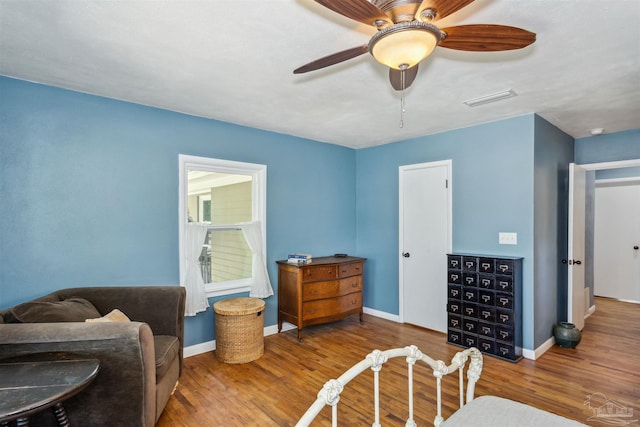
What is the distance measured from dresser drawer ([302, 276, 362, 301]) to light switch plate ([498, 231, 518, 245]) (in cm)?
177

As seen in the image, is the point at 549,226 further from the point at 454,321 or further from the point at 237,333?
the point at 237,333

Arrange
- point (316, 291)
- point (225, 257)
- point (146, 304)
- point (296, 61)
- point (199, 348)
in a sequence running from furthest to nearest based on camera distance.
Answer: point (316, 291) < point (225, 257) < point (199, 348) < point (146, 304) < point (296, 61)

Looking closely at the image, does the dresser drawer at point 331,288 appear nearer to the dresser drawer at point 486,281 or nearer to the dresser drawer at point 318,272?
the dresser drawer at point 318,272

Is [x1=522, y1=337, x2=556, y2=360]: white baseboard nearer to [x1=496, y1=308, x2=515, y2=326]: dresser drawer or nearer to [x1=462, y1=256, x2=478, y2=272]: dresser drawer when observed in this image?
[x1=496, y1=308, x2=515, y2=326]: dresser drawer

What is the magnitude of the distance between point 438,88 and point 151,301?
9.60 feet

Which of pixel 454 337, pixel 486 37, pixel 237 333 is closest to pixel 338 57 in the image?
pixel 486 37

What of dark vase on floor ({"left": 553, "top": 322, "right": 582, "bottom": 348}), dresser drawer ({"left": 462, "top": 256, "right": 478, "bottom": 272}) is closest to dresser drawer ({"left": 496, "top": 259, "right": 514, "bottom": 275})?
dresser drawer ({"left": 462, "top": 256, "right": 478, "bottom": 272})

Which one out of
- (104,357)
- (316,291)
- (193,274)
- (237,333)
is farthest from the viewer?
(316,291)

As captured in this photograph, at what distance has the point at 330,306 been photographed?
4102 millimetres

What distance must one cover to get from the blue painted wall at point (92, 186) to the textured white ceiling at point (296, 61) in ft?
0.65

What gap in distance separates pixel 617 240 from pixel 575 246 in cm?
287

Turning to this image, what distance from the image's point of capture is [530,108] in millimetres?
3229

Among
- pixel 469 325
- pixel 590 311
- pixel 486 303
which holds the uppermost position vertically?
pixel 486 303

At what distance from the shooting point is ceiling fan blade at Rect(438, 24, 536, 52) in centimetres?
144
